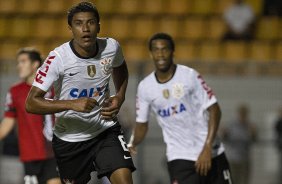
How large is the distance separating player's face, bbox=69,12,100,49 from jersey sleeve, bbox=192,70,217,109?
66.2 inches

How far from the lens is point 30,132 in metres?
8.98

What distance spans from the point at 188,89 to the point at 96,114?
1328 millimetres

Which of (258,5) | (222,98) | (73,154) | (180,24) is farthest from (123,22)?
(73,154)

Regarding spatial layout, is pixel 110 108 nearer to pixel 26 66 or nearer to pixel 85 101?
pixel 85 101

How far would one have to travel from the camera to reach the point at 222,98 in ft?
44.0

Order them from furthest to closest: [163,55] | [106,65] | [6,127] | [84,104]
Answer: [6,127]
[163,55]
[106,65]
[84,104]

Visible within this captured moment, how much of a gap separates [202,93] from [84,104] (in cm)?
200

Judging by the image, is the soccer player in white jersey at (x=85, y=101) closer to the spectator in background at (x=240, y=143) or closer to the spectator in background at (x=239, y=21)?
the spectator in background at (x=240, y=143)

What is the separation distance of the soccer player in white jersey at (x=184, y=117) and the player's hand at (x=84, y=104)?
1.60 meters

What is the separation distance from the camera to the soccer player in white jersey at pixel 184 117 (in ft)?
26.2

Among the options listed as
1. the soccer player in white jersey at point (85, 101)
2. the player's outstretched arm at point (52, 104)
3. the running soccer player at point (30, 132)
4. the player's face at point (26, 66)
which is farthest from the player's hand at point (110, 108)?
the player's face at point (26, 66)

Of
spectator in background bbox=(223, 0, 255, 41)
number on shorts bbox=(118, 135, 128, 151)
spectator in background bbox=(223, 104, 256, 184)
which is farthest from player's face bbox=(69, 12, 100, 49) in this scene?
spectator in background bbox=(223, 0, 255, 41)

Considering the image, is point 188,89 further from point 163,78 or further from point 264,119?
point 264,119

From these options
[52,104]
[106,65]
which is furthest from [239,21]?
[52,104]
